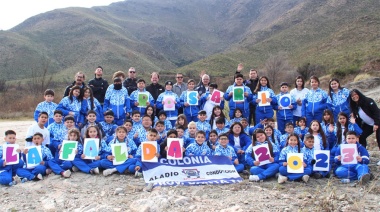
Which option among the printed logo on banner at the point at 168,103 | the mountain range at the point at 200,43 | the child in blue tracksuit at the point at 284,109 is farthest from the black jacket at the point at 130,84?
the mountain range at the point at 200,43

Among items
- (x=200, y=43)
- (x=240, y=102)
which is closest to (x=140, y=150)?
(x=240, y=102)

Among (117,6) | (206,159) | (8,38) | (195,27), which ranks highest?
(117,6)

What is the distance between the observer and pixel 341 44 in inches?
1710

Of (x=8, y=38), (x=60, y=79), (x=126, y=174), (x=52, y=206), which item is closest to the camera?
(x=52, y=206)

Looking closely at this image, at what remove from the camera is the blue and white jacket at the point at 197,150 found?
8047mm

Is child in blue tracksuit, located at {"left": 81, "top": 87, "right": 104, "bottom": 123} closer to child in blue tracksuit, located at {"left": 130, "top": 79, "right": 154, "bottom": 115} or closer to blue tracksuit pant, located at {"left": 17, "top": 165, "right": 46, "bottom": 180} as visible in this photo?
child in blue tracksuit, located at {"left": 130, "top": 79, "right": 154, "bottom": 115}

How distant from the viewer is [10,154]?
293 inches

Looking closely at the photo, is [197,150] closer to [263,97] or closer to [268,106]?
[263,97]

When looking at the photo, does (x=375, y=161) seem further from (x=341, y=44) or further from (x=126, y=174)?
(x=341, y=44)

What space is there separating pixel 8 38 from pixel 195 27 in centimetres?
9027

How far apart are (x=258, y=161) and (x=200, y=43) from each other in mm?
124628

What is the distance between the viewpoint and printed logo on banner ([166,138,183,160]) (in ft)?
25.5

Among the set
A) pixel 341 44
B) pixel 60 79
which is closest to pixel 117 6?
pixel 60 79

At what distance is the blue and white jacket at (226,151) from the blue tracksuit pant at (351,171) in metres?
2.15
